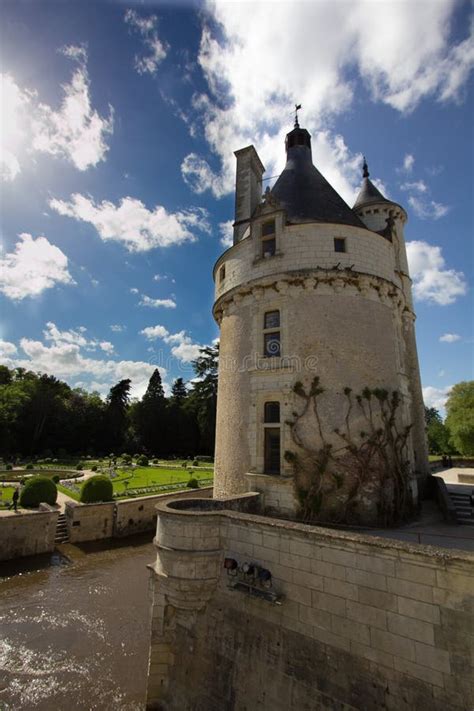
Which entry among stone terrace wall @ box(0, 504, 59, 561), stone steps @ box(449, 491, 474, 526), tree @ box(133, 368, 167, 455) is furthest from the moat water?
tree @ box(133, 368, 167, 455)

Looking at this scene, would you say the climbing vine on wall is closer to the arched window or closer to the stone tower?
the stone tower

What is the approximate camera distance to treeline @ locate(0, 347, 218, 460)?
2041 inches

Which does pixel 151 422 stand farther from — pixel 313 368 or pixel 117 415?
pixel 313 368

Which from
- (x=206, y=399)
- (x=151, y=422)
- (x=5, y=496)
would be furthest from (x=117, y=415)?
(x=5, y=496)

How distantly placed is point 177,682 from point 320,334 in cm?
920

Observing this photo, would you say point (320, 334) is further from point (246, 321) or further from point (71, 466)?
point (71, 466)

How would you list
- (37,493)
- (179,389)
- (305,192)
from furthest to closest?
(179,389) < (37,493) < (305,192)

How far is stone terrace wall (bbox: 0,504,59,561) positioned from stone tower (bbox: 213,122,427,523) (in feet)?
36.4

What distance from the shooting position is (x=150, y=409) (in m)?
57.2

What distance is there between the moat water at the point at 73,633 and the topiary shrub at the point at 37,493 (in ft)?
9.66

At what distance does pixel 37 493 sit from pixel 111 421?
40030 mm

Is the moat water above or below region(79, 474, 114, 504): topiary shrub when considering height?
below

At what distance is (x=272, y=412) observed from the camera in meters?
11.3

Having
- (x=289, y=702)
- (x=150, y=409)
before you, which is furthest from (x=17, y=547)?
(x=150, y=409)
